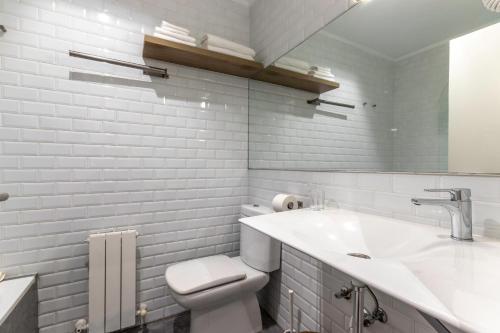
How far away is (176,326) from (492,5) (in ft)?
7.68

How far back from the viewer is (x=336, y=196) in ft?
4.21

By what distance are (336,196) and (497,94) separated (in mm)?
735

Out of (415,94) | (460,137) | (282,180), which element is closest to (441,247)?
(460,137)

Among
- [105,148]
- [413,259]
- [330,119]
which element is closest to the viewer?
[413,259]

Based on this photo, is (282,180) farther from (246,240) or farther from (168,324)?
(168,324)

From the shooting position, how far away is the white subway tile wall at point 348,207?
30.8 inches

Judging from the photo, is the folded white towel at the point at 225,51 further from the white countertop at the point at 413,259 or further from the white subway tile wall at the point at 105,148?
the white countertop at the point at 413,259

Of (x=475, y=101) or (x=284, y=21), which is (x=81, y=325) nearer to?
(x=475, y=101)

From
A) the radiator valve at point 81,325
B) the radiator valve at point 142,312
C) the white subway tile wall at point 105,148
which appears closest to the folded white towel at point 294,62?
the white subway tile wall at point 105,148

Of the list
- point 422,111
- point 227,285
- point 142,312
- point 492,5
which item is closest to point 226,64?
point 422,111

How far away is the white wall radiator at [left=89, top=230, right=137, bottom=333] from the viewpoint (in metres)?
1.48

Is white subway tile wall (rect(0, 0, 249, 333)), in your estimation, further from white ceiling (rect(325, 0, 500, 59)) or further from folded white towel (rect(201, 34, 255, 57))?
white ceiling (rect(325, 0, 500, 59))

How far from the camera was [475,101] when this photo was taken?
827 millimetres

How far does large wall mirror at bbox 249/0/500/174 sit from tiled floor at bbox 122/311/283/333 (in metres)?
1.14
